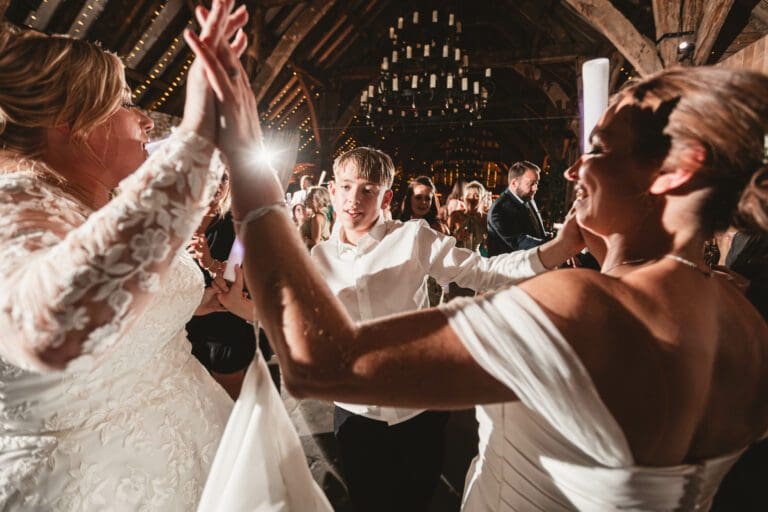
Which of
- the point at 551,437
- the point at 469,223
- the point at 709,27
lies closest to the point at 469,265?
the point at 551,437

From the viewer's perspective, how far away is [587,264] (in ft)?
12.8

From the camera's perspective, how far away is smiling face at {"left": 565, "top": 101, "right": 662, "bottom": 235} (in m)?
0.81

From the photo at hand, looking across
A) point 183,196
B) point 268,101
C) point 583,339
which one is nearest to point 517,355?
Result: point 583,339

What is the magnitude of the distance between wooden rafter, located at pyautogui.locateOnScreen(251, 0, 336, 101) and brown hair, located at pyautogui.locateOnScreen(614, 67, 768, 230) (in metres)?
8.38

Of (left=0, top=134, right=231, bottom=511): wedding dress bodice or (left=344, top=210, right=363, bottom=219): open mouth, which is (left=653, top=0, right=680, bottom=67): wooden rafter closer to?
(left=344, top=210, right=363, bottom=219): open mouth

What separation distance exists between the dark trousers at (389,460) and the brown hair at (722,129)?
1.57 m

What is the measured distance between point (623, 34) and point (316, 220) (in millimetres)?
4752

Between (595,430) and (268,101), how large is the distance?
1233 cm

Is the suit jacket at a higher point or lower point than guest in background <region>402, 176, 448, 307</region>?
higher

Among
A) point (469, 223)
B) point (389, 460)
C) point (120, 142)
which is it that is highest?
point (120, 142)

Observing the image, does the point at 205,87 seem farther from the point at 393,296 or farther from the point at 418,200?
the point at 418,200

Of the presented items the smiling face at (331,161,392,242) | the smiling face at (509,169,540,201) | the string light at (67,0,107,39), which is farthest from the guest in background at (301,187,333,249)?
the string light at (67,0,107,39)

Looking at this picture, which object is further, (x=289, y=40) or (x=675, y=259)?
(x=289, y=40)

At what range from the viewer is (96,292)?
70 centimetres
